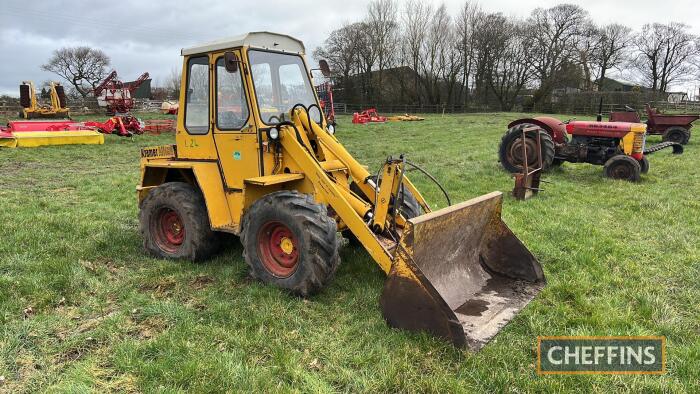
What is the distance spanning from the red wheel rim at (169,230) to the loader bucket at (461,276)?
9.37ft

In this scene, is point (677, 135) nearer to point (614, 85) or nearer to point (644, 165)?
point (644, 165)

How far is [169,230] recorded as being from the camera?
554cm

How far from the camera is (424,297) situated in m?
3.43

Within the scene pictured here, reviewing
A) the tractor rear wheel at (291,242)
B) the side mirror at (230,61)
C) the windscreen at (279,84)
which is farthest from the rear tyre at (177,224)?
the side mirror at (230,61)

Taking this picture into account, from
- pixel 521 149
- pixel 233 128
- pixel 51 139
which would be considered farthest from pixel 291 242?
pixel 51 139

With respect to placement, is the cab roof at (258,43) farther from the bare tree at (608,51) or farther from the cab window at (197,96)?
the bare tree at (608,51)

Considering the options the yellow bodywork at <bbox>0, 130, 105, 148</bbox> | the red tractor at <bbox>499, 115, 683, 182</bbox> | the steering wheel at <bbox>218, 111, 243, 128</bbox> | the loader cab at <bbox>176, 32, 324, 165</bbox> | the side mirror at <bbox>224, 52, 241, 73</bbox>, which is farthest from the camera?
the yellow bodywork at <bbox>0, 130, 105, 148</bbox>

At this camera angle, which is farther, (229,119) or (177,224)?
(177,224)

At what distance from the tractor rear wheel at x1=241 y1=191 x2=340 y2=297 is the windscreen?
1.03m

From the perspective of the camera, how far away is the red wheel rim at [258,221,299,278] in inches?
171

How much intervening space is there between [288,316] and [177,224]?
2250 mm

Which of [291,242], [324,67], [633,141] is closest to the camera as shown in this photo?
[291,242]

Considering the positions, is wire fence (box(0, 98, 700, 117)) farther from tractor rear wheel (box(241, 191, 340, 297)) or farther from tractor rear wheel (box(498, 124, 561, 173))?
tractor rear wheel (box(241, 191, 340, 297))

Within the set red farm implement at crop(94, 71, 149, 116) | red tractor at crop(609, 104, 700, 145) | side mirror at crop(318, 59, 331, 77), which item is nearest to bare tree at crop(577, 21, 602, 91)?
red tractor at crop(609, 104, 700, 145)
